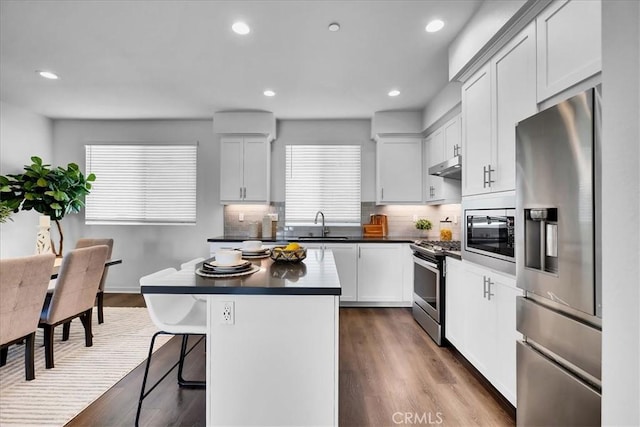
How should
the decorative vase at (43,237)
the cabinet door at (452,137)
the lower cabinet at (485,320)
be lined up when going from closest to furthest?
the lower cabinet at (485,320) → the decorative vase at (43,237) → the cabinet door at (452,137)

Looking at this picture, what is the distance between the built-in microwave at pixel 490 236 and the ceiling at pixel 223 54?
1.42 meters

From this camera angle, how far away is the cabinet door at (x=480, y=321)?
2.06 m

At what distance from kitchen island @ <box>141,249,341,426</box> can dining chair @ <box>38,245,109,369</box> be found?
158 centimetres

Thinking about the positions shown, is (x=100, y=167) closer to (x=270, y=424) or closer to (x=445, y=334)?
(x=270, y=424)

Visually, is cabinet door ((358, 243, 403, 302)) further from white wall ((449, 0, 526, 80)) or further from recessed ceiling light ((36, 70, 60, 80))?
recessed ceiling light ((36, 70, 60, 80))

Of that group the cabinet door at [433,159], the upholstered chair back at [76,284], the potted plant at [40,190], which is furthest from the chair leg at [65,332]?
the cabinet door at [433,159]

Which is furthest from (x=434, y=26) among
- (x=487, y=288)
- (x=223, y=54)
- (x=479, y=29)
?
Answer: (x=487, y=288)

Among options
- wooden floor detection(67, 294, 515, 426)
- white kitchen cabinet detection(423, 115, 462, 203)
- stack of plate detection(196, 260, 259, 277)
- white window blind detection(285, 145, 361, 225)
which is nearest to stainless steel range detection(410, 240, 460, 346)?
wooden floor detection(67, 294, 515, 426)

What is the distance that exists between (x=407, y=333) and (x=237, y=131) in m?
3.34

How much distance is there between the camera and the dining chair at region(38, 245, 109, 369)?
2398 millimetres

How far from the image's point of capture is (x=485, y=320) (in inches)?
83.9

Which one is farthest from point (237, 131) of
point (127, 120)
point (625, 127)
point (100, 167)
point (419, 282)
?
point (625, 127)

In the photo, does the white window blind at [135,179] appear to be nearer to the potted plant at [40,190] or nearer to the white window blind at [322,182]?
the potted plant at [40,190]

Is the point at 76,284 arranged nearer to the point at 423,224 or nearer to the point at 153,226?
the point at 153,226
